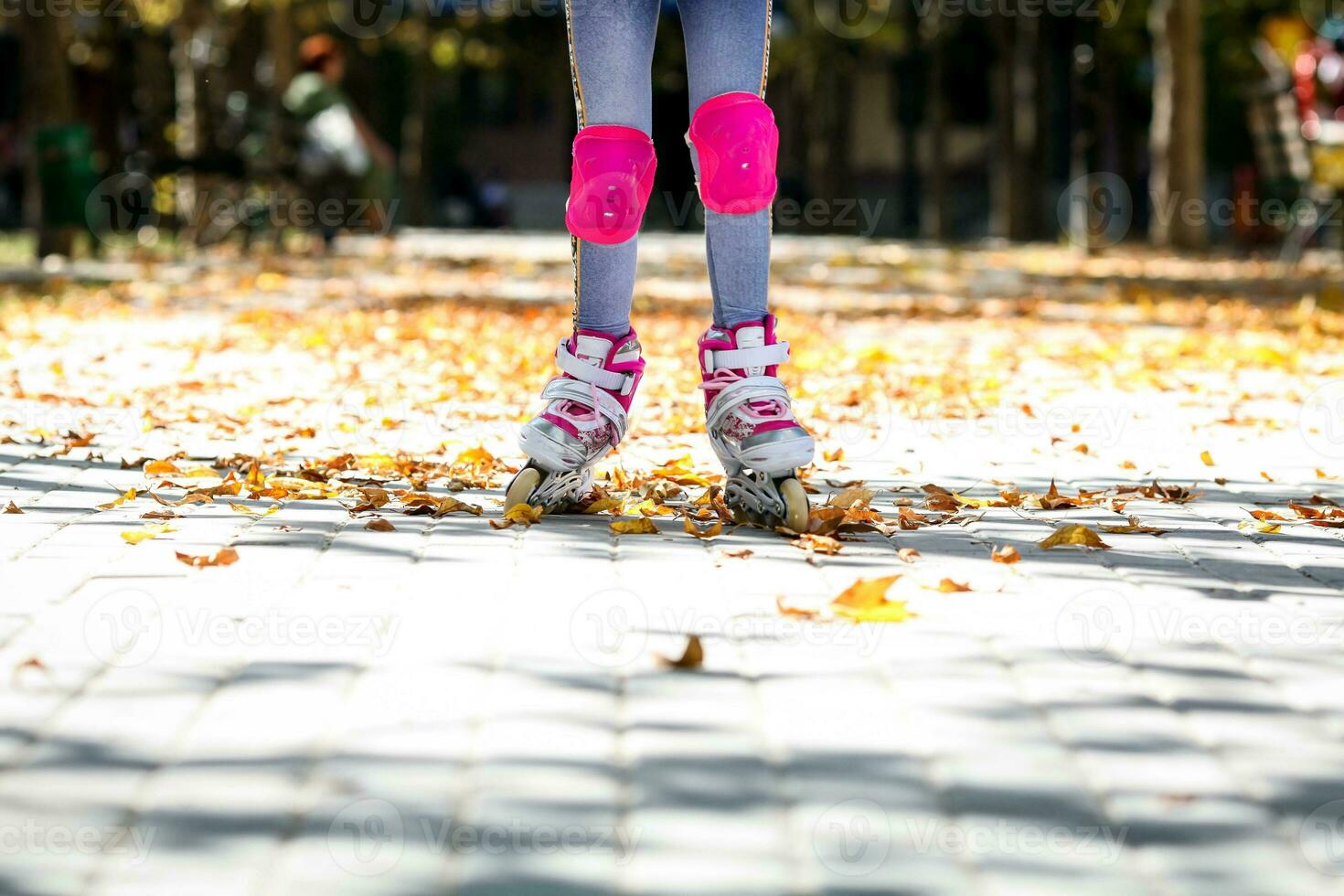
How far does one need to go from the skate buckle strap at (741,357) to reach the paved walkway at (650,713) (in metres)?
0.39

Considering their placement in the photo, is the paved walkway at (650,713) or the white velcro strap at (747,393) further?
the white velcro strap at (747,393)

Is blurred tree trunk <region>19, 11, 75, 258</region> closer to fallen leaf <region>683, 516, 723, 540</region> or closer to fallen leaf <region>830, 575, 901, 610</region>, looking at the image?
fallen leaf <region>683, 516, 723, 540</region>

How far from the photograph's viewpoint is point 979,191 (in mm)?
39625

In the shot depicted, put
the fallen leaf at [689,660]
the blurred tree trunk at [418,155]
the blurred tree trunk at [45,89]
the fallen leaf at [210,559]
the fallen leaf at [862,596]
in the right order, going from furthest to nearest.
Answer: the blurred tree trunk at [418,155] < the blurred tree trunk at [45,89] < the fallen leaf at [210,559] < the fallen leaf at [862,596] < the fallen leaf at [689,660]

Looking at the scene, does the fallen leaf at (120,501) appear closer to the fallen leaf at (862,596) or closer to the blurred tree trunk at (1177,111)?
the fallen leaf at (862,596)

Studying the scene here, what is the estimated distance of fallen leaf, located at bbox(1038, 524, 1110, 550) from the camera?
13.9 ft

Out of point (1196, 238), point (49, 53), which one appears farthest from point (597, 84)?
point (1196, 238)

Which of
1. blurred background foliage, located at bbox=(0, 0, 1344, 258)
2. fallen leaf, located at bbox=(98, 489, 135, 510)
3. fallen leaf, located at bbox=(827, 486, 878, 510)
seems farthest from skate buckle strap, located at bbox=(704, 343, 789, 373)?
blurred background foliage, located at bbox=(0, 0, 1344, 258)

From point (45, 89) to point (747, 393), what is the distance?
1377 cm

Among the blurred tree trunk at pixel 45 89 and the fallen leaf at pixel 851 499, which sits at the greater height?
the blurred tree trunk at pixel 45 89

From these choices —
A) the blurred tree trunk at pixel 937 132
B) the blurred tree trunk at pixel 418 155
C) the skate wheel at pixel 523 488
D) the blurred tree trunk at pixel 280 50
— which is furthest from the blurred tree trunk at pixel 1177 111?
the skate wheel at pixel 523 488

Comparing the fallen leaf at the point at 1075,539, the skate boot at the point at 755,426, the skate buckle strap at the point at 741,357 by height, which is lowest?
the fallen leaf at the point at 1075,539

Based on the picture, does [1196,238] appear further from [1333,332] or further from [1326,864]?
[1326,864]

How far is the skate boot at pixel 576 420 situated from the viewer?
4.41 m
